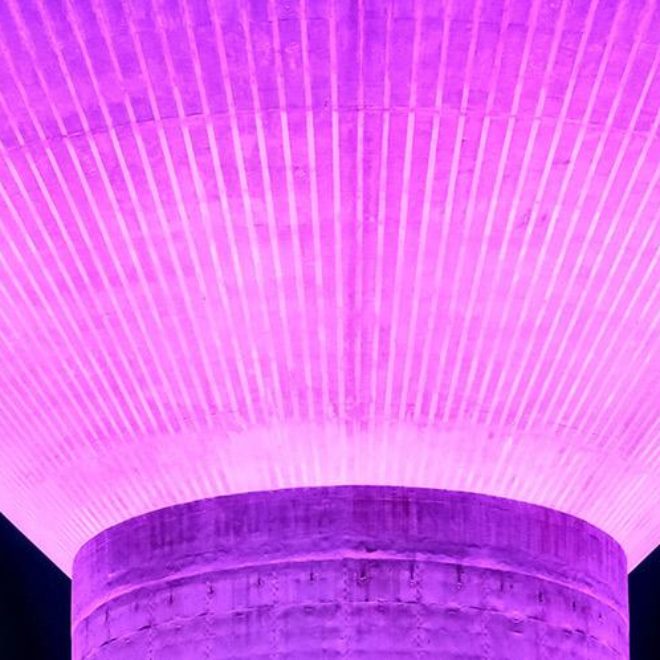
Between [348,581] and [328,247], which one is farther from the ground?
[328,247]

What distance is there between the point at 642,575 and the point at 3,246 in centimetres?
1448

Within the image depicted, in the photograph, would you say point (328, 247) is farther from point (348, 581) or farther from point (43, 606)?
point (43, 606)

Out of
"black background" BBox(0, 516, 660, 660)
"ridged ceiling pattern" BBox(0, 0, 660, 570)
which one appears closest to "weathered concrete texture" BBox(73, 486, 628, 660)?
"ridged ceiling pattern" BBox(0, 0, 660, 570)

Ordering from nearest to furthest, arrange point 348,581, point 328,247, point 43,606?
point 328,247 < point 348,581 < point 43,606

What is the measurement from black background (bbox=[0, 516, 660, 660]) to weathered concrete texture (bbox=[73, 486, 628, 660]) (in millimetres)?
11348

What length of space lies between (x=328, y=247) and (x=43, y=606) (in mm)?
13676

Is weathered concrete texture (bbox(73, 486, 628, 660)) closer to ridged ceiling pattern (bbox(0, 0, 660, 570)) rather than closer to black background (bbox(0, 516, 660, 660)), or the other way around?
ridged ceiling pattern (bbox(0, 0, 660, 570))

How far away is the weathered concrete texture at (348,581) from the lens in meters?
8.91

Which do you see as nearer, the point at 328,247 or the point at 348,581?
the point at 328,247

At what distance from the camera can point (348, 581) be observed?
29.4ft

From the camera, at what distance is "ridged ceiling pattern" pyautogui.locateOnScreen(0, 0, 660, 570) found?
773cm

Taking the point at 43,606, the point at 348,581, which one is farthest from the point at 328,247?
the point at 43,606

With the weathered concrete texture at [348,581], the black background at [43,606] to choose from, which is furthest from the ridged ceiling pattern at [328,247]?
the black background at [43,606]

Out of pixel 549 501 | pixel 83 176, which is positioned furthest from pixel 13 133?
pixel 549 501
